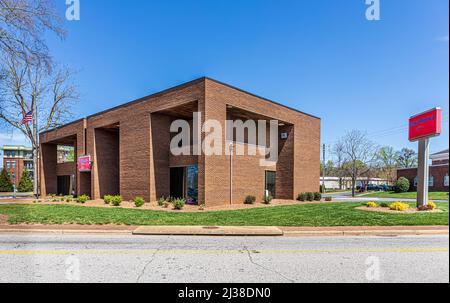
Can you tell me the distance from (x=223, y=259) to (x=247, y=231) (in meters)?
3.55

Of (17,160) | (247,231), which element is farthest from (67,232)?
(17,160)

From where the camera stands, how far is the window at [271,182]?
24.0m

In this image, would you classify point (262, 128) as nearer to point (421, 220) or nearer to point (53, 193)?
point (421, 220)

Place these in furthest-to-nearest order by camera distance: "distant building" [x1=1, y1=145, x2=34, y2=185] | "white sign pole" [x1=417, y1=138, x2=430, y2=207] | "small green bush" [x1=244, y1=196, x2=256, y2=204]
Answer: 1. "distant building" [x1=1, y1=145, x2=34, y2=185]
2. "small green bush" [x1=244, y1=196, x2=256, y2=204]
3. "white sign pole" [x1=417, y1=138, x2=430, y2=207]

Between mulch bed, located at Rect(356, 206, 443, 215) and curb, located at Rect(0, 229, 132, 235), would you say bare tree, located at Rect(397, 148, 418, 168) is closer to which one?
mulch bed, located at Rect(356, 206, 443, 215)

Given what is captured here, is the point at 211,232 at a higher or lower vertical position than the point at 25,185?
higher

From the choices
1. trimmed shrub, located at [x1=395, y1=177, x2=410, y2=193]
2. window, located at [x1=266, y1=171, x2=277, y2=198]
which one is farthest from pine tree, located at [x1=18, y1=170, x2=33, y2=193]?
trimmed shrub, located at [x1=395, y1=177, x2=410, y2=193]

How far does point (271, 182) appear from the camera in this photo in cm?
2439

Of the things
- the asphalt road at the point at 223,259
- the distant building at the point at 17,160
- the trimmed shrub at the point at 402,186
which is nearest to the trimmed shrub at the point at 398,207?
the asphalt road at the point at 223,259

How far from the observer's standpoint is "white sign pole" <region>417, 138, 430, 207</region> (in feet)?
45.3

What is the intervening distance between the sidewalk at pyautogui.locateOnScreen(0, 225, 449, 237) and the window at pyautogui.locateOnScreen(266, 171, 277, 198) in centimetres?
1355

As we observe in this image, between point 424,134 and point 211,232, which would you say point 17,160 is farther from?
point 424,134
